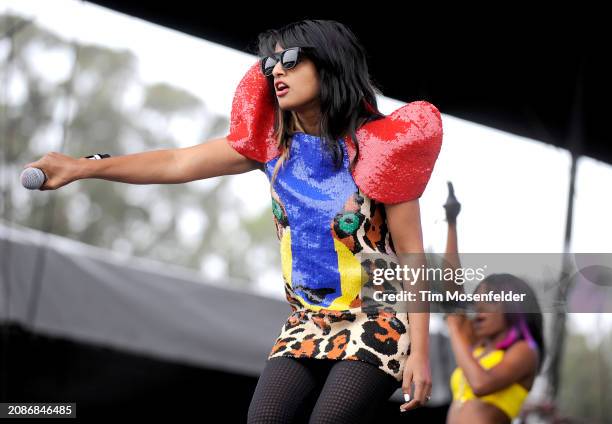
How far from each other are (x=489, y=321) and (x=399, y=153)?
5.27ft

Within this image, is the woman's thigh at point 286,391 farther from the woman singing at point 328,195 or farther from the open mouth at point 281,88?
the open mouth at point 281,88

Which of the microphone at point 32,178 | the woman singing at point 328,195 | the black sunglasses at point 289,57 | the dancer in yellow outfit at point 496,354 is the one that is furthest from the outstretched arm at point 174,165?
the dancer in yellow outfit at point 496,354

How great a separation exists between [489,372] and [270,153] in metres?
1.53

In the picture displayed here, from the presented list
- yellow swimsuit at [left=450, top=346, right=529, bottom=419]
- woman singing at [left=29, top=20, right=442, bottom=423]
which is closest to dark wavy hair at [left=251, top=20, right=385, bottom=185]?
woman singing at [left=29, top=20, right=442, bottom=423]

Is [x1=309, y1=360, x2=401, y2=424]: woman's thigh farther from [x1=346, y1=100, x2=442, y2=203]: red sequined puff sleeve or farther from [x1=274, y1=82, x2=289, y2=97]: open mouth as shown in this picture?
[x1=274, y1=82, x2=289, y2=97]: open mouth

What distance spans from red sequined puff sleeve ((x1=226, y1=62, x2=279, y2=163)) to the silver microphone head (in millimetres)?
509

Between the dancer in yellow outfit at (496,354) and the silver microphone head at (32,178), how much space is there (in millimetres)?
1818

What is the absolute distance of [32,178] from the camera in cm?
204

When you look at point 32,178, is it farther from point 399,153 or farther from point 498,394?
→ point 498,394

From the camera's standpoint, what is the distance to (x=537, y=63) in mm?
4871

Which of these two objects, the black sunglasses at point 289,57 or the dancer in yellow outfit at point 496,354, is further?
the dancer in yellow outfit at point 496,354

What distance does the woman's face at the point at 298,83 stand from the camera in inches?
88.5

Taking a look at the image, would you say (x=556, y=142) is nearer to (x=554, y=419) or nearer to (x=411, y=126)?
(x=554, y=419)

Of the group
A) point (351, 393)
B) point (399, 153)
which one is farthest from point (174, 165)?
point (351, 393)
